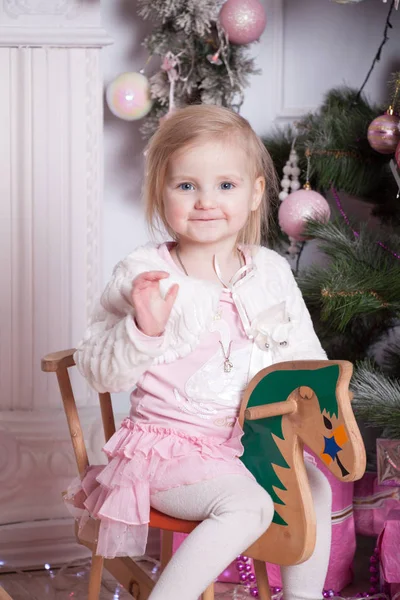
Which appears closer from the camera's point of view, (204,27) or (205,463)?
(205,463)

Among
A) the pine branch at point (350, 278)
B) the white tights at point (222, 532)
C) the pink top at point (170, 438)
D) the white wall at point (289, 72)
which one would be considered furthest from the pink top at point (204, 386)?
the white wall at point (289, 72)

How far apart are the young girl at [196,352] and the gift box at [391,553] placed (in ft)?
1.32

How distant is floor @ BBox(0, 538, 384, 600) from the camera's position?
5.73ft

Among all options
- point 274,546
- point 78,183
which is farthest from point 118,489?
point 78,183

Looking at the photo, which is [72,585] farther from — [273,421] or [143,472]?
[273,421]

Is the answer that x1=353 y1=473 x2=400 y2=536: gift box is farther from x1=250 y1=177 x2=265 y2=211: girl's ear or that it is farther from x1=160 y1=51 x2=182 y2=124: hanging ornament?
x1=160 y1=51 x2=182 y2=124: hanging ornament

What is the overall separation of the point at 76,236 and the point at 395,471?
0.84 metres

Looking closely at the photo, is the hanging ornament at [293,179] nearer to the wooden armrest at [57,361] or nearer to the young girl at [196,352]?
the young girl at [196,352]

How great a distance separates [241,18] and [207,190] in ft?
1.86

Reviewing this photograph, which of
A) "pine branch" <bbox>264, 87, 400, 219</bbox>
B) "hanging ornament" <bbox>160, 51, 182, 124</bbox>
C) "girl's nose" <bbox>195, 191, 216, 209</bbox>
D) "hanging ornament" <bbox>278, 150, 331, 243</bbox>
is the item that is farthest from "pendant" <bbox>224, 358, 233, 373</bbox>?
"hanging ornament" <bbox>160, 51, 182, 124</bbox>

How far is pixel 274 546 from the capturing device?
1.20 metres

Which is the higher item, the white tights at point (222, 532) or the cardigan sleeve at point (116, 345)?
the cardigan sleeve at point (116, 345)

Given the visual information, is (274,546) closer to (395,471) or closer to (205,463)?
(205,463)

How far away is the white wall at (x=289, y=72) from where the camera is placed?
200cm
